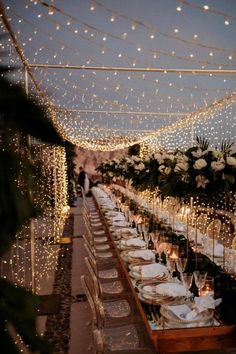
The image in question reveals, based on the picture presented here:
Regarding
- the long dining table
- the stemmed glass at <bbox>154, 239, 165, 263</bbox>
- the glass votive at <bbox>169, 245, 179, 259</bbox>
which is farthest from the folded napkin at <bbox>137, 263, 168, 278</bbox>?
the long dining table

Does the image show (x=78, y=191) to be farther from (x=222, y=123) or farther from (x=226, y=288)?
(x=226, y=288)

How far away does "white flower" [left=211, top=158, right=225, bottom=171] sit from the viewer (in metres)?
3.15

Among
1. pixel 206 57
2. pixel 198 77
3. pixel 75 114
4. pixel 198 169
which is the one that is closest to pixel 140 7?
pixel 206 57

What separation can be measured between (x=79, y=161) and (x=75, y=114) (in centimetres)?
1126

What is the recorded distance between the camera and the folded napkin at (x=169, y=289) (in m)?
2.47

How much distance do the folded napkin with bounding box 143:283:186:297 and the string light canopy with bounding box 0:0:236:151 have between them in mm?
1303

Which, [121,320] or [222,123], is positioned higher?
[222,123]

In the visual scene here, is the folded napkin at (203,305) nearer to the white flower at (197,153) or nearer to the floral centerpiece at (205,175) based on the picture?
the floral centerpiece at (205,175)

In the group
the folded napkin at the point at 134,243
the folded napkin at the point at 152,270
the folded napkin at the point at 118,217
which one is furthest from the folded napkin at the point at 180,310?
the folded napkin at the point at 118,217

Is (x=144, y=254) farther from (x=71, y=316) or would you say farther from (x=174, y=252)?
(x=71, y=316)

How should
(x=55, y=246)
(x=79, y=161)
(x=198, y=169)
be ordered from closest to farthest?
(x=198, y=169)
(x=55, y=246)
(x=79, y=161)

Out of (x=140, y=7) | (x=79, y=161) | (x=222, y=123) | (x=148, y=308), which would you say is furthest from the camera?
(x=79, y=161)

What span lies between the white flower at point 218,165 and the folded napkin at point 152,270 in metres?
0.89

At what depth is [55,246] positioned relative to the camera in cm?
724
